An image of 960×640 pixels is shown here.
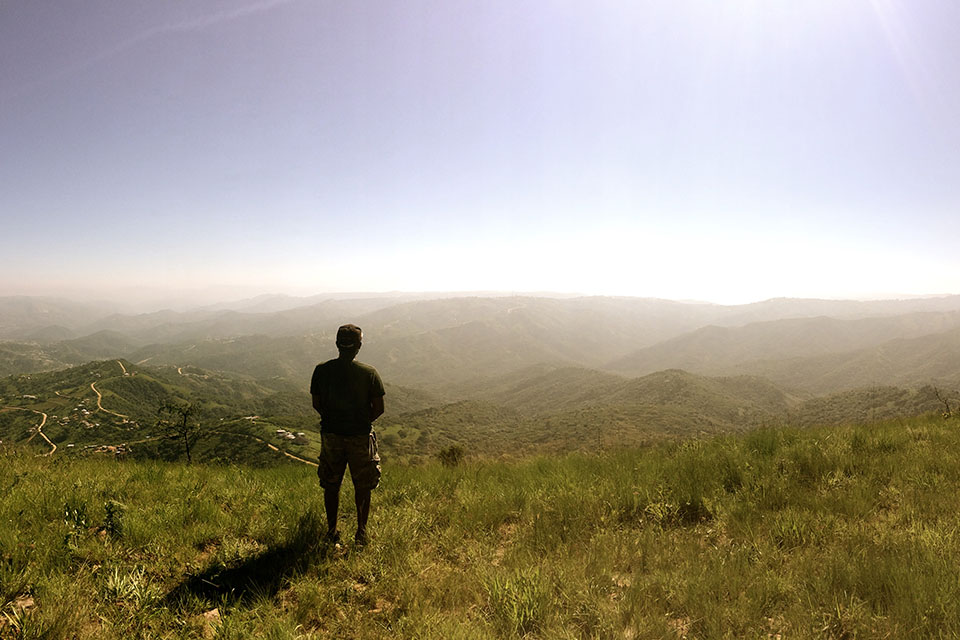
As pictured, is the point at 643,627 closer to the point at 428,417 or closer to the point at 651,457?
the point at 651,457

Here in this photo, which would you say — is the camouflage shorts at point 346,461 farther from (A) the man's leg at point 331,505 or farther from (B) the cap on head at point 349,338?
(B) the cap on head at point 349,338

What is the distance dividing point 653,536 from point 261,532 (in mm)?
5061

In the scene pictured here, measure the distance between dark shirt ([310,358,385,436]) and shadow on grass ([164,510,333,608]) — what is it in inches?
56.2

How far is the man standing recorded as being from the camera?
16.0ft

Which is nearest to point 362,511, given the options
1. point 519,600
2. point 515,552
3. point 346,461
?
point 346,461

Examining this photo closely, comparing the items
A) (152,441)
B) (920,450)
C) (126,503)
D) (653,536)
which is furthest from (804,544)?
(152,441)

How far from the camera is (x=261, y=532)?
193 inches

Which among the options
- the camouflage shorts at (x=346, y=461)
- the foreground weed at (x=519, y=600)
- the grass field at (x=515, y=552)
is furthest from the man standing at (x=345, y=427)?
the foreground weed at (x=519, y=600)

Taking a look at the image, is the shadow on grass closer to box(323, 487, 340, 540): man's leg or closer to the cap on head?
box(323, 487, 340, 540): man's leg

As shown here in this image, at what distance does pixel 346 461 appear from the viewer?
496 centimetres

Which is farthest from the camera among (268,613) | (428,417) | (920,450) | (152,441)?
(428,417)

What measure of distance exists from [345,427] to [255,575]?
1.76 m

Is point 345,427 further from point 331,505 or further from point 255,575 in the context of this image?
point 255,575

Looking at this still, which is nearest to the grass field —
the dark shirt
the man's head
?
the dark shirt
